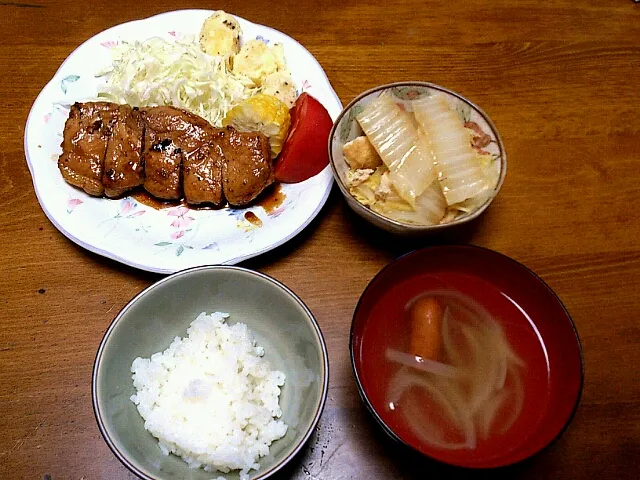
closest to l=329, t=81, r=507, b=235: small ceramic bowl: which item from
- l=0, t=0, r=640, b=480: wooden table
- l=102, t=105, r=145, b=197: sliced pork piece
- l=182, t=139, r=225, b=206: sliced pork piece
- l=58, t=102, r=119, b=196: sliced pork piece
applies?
l=0, t=0, r=640, b=480: wooden table

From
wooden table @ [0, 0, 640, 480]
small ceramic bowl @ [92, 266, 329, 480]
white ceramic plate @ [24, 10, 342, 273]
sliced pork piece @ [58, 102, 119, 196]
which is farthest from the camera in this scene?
sliced pork piece @ [58, 102, 119, 196]

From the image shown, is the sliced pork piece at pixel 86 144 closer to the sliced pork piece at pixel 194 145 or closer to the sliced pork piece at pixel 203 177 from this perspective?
the sliced pork piece at pixel 194 145

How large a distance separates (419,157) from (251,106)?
2.39ft

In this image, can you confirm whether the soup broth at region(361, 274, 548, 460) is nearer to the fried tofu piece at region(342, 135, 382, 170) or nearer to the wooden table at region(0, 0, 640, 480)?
the wooden table at region(0, 0, 640, 480)

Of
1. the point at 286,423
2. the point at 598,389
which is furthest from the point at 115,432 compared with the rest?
the point at 598,389

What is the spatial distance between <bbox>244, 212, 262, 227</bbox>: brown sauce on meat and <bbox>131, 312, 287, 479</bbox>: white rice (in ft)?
1.51

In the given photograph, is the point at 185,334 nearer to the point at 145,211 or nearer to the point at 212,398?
the point at 212,398

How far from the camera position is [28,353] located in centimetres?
183

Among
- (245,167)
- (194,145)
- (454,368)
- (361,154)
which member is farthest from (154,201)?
(454,368)

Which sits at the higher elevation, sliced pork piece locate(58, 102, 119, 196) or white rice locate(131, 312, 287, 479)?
sliced pork piece locate(58, 102, 119, 196)

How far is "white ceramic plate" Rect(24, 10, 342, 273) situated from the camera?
1915mm

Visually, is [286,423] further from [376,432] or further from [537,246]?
[537,246]

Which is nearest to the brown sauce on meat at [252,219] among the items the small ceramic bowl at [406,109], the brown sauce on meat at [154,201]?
the brown sauce on meat at [154,201]

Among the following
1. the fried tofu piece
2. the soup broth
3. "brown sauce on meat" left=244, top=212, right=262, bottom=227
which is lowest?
"brown sauce on meat" left=244, top=212, right=262, bottom=227
